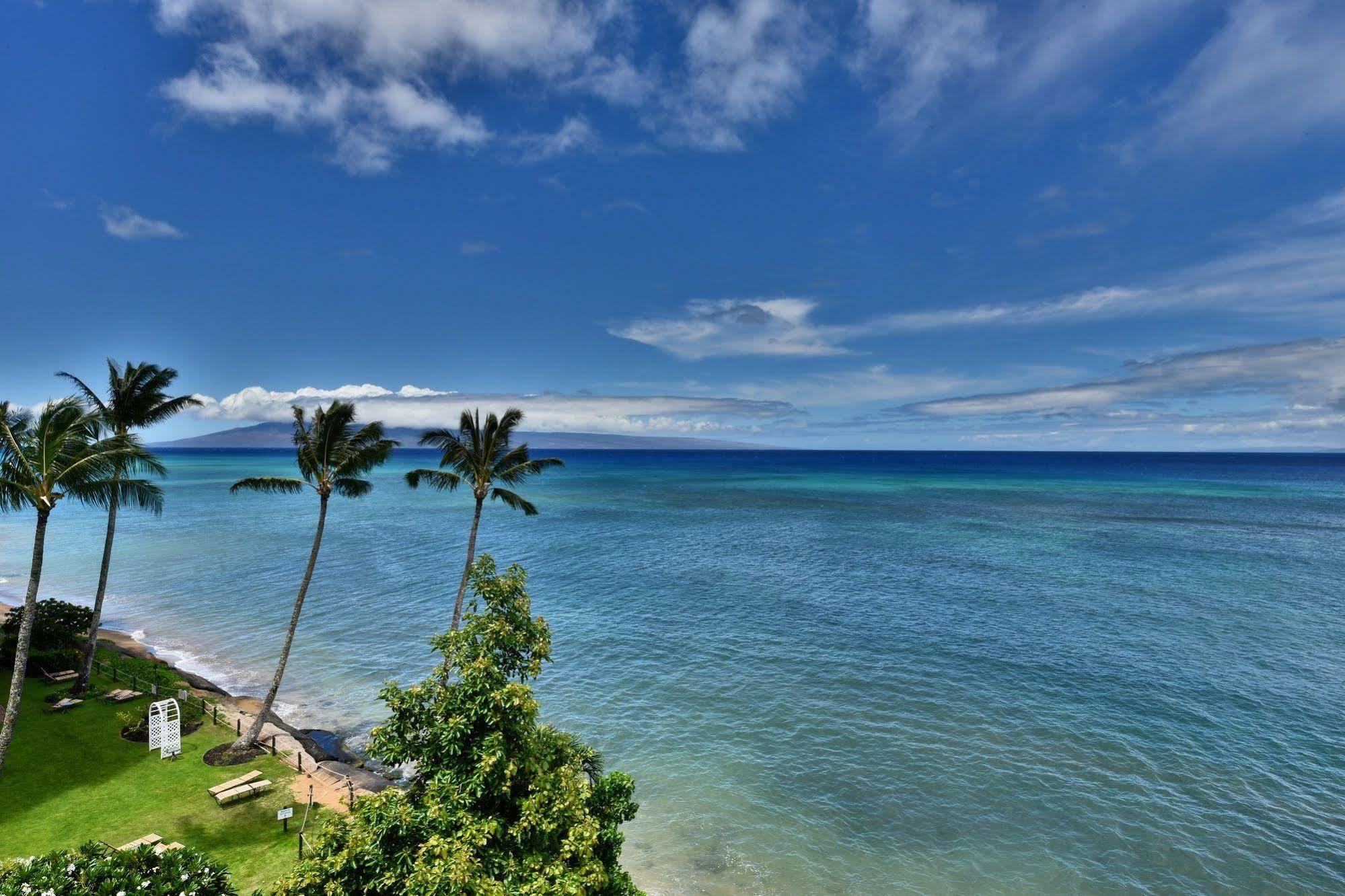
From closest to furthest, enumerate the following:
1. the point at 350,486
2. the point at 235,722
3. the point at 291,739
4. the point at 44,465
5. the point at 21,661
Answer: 1. the point at 44,465
2. the point at 21,661
3. the point at 350,486
4. the point at 291,739
5. the point at 235,722

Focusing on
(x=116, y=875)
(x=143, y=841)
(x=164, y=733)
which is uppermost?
(x=116, y=875)

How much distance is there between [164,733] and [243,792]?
17.2ft

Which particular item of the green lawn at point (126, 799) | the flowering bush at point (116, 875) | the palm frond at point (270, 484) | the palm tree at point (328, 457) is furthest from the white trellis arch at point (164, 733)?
the flowering bush at point (116, 875)

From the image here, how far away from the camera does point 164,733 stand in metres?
21.9

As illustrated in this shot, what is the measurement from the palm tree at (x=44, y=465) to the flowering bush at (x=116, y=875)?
10.0 meters

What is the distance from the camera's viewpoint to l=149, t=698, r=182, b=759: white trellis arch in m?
21.9

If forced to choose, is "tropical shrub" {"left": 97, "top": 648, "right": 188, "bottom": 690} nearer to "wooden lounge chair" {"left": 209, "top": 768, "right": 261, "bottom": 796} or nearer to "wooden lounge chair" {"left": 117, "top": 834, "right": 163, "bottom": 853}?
"wooden lounge chair" {"left": 209, "top": 768, "right": 261, "bottom": 796}

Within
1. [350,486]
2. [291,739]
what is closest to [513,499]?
[350,486]

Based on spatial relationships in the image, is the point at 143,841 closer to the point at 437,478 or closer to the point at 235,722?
the point at 235,722

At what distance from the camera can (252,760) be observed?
22.1 m

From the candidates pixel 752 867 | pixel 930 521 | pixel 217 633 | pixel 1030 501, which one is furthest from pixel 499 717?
pixel 1030 501

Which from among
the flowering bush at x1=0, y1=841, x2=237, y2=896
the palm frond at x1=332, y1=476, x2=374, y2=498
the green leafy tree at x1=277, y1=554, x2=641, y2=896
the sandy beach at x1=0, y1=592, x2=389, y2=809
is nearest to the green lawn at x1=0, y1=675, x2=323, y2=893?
the sandy beach at x1=0, y1=592, x2=389, y2=809

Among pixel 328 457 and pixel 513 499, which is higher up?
pixel 328 457

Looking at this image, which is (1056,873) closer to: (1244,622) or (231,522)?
(1244,622)
